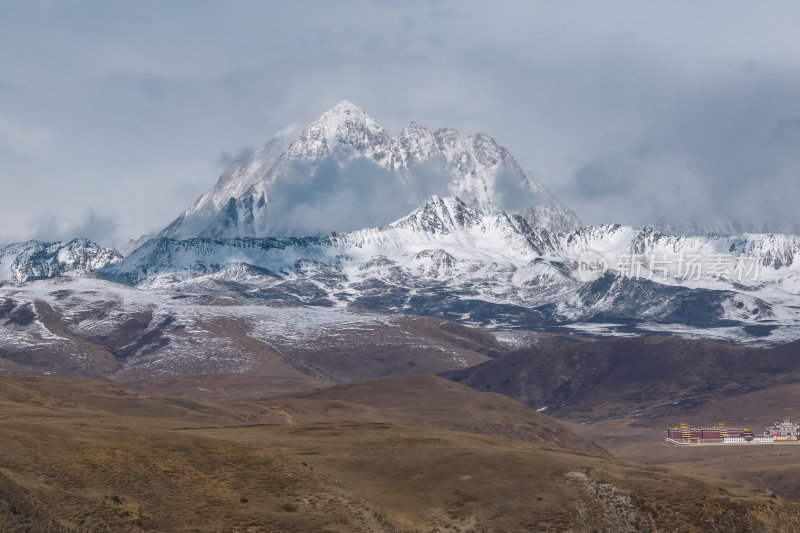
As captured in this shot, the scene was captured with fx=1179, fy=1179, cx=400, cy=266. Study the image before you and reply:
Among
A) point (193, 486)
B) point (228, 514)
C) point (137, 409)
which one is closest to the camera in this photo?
point (228, 514)

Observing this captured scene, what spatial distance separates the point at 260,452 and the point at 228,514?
15.3 meters

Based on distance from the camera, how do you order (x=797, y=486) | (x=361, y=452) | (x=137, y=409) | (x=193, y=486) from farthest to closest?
1. (x=137, y=409)
2. (x=797, y=486)
3. (x=361, y=452)
4. (x=193, y=486)

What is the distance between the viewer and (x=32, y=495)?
66.4m

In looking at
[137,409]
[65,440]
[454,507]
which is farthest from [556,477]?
[137,409]

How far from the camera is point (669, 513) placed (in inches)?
3125

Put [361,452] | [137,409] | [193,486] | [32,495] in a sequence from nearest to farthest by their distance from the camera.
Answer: [32,495] < [193,486] < [361,452] < [137,409]

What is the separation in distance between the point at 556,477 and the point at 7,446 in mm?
38906

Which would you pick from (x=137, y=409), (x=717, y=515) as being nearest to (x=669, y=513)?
(x=717, y=515)

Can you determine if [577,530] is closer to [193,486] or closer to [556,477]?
[556,477]

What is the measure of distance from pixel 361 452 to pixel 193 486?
29.6 m

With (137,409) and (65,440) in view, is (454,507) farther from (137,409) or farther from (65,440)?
(137,409)

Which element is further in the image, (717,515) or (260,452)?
(260,452)

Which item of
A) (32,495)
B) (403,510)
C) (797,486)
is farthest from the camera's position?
(797,486)

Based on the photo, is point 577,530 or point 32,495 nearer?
point 32,495
